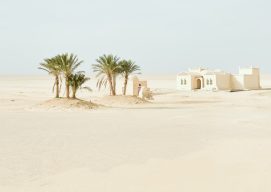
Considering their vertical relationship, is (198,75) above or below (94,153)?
above

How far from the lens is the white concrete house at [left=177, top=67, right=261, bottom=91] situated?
53656mm

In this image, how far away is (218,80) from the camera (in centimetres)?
5344

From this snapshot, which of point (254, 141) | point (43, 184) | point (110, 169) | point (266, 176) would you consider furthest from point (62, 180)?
point (254, 141)

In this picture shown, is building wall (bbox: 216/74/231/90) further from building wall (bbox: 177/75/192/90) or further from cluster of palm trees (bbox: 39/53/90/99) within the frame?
cluster of palm trees (bbox: 39/53/90/99)

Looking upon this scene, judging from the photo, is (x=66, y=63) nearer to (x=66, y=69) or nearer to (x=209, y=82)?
(x=66, y=69)

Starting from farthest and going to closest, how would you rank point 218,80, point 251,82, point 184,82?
point 184,82 < point 251,82 < point 218,80

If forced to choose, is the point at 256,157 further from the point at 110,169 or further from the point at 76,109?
the point at 76,109

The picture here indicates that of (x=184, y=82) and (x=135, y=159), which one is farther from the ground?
(x=184, y=82)

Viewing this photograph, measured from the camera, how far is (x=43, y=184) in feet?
23.7

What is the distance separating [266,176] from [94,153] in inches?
177

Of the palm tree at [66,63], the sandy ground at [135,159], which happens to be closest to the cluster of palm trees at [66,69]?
the palm tree at [66,63]

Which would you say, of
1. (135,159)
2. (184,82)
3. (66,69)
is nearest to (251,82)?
(184,82)

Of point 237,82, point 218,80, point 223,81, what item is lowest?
point 237,82

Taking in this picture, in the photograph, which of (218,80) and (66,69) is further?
(218,80)
